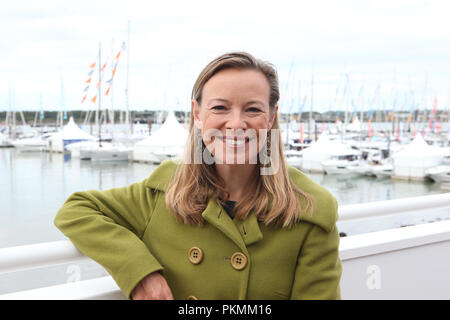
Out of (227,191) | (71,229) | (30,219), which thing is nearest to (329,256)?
(227,191)

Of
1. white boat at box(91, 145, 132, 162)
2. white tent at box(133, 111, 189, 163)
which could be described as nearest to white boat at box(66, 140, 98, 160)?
white boat at box(91, 145, 132, 162)

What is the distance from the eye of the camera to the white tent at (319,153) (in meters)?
30.5

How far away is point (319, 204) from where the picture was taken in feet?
4.21

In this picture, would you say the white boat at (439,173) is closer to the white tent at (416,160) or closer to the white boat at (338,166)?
the white tent at (416,160)

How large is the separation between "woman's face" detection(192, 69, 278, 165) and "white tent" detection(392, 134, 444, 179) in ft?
93.2

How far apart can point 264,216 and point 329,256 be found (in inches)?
8.1

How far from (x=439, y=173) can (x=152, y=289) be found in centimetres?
2826

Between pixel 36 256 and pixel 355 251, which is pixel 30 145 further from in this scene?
pixel 36 256

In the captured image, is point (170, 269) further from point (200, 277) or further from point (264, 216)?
point (264, 216)

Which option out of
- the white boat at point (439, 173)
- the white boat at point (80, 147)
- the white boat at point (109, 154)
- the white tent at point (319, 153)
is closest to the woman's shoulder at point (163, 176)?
the white boat at point (439, 173)

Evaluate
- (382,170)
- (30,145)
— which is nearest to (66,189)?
(382,170)

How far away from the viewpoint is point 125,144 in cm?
4038

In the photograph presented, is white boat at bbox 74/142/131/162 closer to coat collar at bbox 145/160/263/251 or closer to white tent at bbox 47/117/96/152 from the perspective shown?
white tent at bbox 47/117/96/152

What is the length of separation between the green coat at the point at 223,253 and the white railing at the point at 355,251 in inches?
3.6
